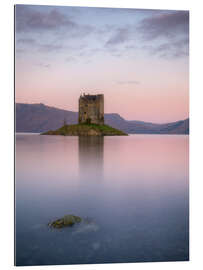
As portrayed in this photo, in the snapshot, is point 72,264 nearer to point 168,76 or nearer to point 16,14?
point 168,76

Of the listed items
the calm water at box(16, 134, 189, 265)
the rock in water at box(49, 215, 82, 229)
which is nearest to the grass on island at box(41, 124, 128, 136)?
the calm water at box(16, 134, 189, 265)

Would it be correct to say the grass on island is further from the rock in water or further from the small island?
the rock in water

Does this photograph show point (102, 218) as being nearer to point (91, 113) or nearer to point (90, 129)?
point (91, 113)

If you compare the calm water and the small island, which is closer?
the calm water

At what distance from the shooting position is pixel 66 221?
162 inches

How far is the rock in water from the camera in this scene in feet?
13.3

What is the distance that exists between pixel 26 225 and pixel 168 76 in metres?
4.36

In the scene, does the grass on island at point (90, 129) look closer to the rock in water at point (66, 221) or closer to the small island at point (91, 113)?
the small island at point (91, 113)

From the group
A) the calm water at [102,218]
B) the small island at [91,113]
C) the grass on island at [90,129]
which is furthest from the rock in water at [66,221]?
the grass on island at [90,129]

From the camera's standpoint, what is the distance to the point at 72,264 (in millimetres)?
3770

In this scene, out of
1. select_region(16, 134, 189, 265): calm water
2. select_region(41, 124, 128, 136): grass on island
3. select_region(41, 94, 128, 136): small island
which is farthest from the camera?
select_region(41, 124, 128, 136): grass on island

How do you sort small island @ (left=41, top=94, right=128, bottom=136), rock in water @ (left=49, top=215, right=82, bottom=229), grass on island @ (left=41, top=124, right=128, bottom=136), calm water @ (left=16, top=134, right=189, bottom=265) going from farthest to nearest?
1. grass on island @ (left=41, top=124, right=128, bottom=136)
2. small island @ (left=41, top=94, right=128, bottom=136)
3. rock in water @ (left=49, top=215, right=82, bottom=229)
4. calm water @ (left=16, top=134, right=189, bottom=265)

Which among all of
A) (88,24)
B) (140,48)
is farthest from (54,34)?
(140,48)

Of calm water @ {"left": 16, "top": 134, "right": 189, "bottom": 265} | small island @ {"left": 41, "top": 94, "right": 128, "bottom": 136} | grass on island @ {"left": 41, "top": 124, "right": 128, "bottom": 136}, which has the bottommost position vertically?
calm water @ {"left": 16, "top": 134, "right": 189, "bottom": 265}
